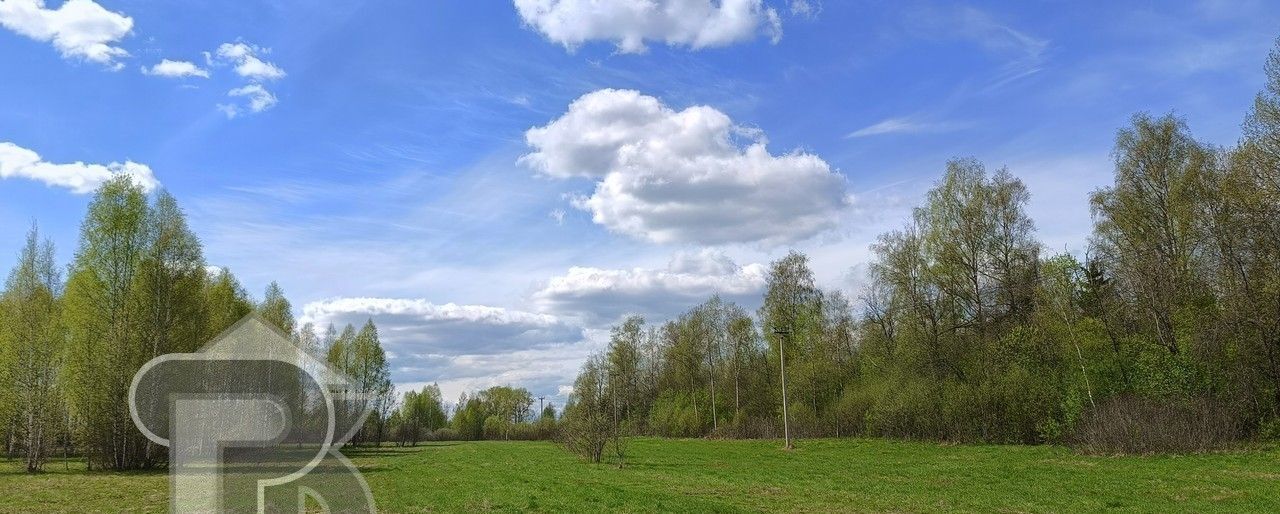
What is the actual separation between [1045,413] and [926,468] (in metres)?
13.9

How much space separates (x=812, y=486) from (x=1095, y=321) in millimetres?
20592

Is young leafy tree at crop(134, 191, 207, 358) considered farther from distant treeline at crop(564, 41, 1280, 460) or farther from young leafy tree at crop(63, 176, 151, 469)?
distant treeline at crop(564, 41, 1280, 460)

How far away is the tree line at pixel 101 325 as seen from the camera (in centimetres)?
3200

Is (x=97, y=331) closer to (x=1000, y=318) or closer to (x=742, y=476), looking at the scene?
(x=742, y=476)

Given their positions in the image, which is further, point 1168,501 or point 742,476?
point 742,476

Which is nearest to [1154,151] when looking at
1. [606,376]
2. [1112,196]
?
[1112,196]

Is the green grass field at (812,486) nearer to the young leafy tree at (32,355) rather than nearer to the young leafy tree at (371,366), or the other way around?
the young leafy tree at (32,355)

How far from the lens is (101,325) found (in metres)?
32.5

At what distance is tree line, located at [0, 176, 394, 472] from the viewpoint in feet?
105

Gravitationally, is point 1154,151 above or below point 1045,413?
above

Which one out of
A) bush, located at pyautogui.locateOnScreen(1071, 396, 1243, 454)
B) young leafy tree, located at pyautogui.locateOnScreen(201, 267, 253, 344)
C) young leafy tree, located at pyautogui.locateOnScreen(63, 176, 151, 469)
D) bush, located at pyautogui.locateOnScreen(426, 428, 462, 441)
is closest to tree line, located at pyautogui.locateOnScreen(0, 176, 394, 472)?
young leafy tree, located at pyautogui.locateOnScreen(63, 176, 151, 469)

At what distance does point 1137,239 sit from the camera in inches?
1326

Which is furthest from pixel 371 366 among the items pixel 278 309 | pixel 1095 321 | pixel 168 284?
pixel 1095 321

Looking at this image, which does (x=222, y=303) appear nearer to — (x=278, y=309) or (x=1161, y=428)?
(x=278, y=309)
